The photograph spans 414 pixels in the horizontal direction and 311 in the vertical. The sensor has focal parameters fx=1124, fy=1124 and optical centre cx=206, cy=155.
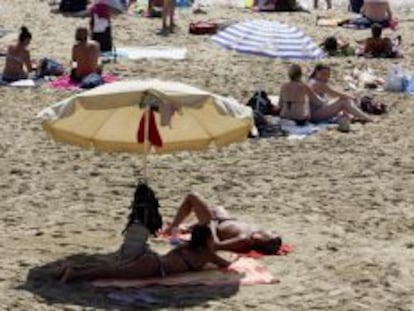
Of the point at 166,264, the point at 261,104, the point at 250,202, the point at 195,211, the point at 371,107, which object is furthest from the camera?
the point at 371,107

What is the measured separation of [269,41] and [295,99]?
1090mm

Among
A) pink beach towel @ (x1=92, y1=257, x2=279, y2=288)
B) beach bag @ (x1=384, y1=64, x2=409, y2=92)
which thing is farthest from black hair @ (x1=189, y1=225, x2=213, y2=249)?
beach bag @ (x1=384, y1=64, x2=409, y2=92)

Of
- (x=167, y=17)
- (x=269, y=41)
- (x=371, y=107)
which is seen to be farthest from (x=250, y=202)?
(x=167, y=17)

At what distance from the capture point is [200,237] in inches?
304

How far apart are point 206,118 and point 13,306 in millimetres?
2035

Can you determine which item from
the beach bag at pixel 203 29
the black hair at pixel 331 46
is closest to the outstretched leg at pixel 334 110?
the black hair at pixel 331 46

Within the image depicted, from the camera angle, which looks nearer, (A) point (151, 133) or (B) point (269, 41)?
(A) point (151, 133)

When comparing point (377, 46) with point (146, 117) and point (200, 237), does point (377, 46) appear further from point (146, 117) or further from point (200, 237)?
point (200, 237)

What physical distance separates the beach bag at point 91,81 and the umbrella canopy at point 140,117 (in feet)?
20.8

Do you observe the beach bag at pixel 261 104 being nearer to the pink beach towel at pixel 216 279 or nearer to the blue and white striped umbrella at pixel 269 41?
the blue and white striped umbrella at pixel 269 41

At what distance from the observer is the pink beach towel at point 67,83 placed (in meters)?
14.9

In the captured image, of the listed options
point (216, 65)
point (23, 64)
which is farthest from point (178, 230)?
point (216, 65)

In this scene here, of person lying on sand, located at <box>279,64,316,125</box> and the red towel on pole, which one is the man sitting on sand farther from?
the red towel on pole

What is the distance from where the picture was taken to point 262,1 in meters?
23.8
